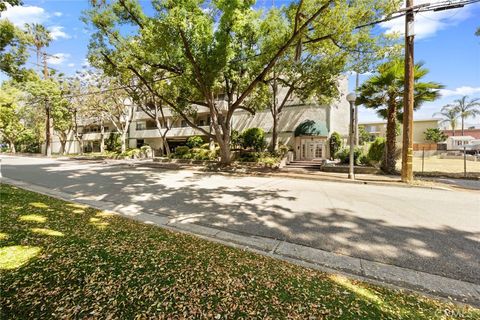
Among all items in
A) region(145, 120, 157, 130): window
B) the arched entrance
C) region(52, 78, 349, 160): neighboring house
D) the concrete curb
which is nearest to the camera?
the concrete curb

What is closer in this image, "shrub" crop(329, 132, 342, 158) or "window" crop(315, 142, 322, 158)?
"shrub" crop(329, 132, 342, 158)

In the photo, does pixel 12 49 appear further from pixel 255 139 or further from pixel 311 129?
pixel 311 129

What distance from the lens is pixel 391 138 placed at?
1367 cm

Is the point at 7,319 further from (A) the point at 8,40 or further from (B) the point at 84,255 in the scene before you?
(A) the point at 8,40

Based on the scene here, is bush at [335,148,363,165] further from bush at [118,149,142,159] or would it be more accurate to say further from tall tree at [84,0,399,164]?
bush at [118,149,142,159]

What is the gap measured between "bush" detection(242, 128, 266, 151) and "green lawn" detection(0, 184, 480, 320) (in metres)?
17.9

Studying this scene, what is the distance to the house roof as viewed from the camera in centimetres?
2023

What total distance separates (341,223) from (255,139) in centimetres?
1634

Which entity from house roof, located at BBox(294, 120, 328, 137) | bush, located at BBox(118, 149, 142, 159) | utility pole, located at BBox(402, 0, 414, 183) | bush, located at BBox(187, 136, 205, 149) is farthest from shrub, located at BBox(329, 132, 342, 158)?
bush, located at BBox(118, 149, 142, 159)

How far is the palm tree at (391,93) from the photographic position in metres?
12.7

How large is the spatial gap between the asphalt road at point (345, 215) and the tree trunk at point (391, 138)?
14.4ft

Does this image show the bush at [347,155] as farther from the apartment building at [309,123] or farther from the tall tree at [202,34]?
the tall tree at [202,34]

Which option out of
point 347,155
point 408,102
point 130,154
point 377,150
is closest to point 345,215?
point 408,102

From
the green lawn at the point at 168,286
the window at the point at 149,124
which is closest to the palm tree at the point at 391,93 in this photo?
the green lawn at the point at 168,286
